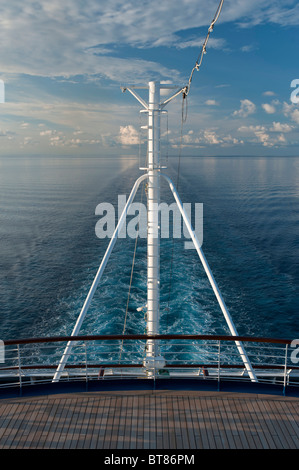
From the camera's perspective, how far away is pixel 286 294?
71.1 feet

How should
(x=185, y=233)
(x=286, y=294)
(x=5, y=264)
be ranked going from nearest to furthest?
1. (x=286, y=294)
2. (x=5, y=264)
3. (x=185, y=233)

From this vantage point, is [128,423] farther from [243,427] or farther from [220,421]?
[243,427]

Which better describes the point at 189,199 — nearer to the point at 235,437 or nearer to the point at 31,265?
the point at 31,265

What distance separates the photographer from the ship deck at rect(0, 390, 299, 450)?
5266mm

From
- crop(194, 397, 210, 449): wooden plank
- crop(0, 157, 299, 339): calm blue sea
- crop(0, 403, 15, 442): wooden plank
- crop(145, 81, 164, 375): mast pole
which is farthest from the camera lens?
crop(0, 157, 299, 339): calm blue sea

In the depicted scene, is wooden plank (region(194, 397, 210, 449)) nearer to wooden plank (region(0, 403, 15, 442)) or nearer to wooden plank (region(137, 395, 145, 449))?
wooden plank (region(137, 395, 145, 449))

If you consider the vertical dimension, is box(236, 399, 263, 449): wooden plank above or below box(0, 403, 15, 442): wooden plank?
below

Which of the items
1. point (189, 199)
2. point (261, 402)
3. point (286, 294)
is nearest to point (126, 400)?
point (261, 402)

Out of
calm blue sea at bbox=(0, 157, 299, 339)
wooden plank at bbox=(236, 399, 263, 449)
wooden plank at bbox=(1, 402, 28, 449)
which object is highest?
wooden plank at bbox=(1, 402, 28, 449)

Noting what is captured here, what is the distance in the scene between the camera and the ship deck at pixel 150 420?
5.27 meters

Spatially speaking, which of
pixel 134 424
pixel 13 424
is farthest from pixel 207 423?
pixel 13 424

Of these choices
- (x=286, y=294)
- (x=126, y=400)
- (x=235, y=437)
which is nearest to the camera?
(x=235, y=437)

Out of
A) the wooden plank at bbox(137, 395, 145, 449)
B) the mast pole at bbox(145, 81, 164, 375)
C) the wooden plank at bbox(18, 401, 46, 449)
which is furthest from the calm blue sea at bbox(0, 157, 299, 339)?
the wooden plank at bbox(18, 401, 46, 449)

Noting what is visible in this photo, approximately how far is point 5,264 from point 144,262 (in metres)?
11.5
